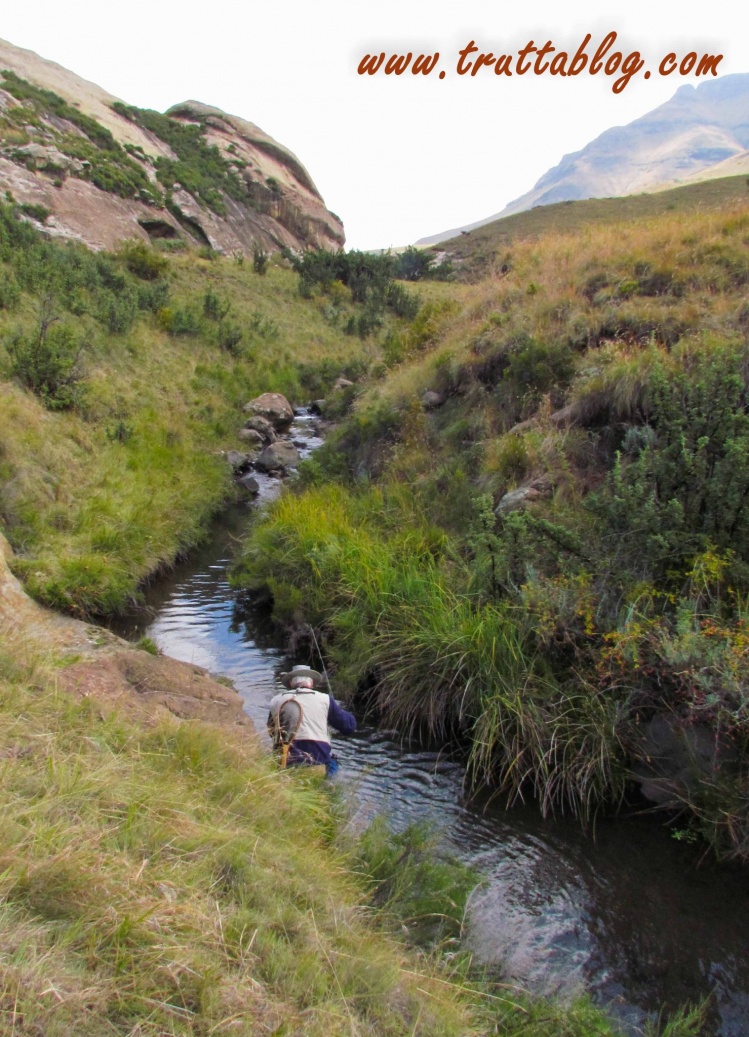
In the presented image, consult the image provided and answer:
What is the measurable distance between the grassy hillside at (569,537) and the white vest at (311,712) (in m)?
1.28

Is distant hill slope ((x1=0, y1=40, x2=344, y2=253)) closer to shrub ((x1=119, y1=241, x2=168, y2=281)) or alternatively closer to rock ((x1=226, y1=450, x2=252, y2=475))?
shrub ((x1=119, y1=241, x2=168, y2=281))

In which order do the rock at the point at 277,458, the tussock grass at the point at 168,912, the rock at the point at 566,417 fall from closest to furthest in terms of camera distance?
the tussock grass at the point at 168,912 < the rock at the point at 566,417 < the rock at the point at 277,458

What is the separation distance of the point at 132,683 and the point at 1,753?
105 inches

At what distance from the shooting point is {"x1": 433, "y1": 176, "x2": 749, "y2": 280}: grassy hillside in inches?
1803

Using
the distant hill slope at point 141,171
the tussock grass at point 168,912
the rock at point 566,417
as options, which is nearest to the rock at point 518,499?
the rock at point 566,417

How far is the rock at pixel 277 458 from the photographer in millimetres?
17516

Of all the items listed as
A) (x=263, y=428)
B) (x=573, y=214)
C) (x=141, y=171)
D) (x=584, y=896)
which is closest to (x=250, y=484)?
(x=263, y=428)

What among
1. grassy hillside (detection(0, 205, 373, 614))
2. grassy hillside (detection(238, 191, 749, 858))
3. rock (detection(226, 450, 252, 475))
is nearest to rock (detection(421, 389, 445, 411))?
grassy hillside (detection(238, 191, 749, 858))

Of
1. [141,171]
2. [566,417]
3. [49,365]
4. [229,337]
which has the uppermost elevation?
[141,171]

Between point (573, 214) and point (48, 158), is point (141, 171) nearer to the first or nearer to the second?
point (48, 158)

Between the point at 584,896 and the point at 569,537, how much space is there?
3.21m

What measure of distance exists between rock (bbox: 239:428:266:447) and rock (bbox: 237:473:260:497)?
218 cm

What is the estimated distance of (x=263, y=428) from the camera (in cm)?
1961

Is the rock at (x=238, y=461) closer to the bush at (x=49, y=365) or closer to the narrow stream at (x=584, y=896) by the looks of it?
Answer: the bush at (x=49, y=365)
